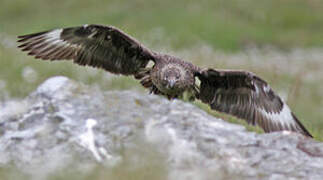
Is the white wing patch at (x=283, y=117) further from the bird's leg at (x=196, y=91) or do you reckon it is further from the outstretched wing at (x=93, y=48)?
the outstretched wing at (x=93, y=48)

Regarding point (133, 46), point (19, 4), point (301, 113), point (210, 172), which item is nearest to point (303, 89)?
point (301, 113)

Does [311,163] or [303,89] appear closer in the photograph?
[311,163]

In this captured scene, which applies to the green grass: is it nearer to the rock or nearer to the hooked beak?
the hooked beak

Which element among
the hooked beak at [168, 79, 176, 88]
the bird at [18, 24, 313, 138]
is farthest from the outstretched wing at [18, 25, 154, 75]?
the hooked beak at [168, 79, 176, 88]

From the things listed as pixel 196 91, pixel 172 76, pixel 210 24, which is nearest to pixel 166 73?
pixel 172 76

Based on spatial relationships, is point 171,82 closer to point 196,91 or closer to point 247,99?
point 196,91

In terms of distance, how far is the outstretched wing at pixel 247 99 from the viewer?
7586 millimetres

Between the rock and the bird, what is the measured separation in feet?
1.49

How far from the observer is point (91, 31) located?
25.9ft

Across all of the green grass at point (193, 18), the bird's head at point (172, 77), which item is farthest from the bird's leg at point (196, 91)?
the green grass at point (193, 18)

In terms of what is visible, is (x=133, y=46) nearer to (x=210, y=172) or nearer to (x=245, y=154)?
(x=245, y=154)

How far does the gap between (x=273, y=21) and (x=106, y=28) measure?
1673 centimetres

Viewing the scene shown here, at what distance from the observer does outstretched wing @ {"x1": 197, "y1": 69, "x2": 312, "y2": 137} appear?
7586 millimetres

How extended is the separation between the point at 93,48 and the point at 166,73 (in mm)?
1083
